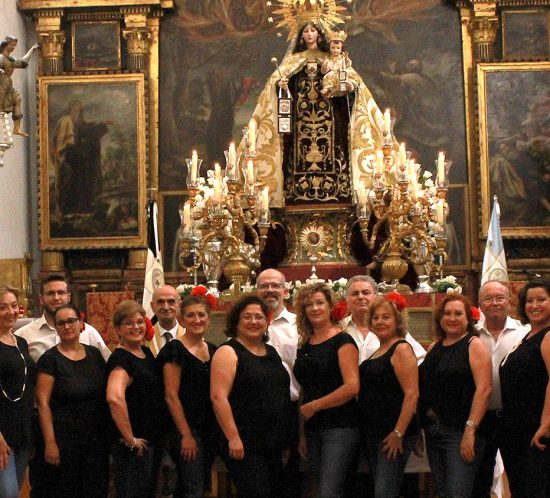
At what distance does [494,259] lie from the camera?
1263cm

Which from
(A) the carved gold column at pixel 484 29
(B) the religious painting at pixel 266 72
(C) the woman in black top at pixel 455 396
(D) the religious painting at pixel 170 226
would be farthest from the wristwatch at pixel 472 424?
(A) the carved gold column at pixel 484 29

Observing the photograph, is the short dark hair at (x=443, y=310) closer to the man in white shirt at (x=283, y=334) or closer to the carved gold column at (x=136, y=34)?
the man in white shirt at (x=283, y=334)

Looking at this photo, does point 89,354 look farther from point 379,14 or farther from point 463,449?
point 379,14

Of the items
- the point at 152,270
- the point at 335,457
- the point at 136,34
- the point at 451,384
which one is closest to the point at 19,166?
the point at 136,34

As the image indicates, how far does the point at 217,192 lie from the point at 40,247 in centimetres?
471

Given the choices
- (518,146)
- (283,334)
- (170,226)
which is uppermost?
(518,146)

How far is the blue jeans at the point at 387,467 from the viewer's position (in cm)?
637

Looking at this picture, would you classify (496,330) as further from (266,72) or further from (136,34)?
(136,34)

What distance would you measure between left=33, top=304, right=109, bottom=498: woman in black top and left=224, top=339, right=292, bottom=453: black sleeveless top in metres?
0.83

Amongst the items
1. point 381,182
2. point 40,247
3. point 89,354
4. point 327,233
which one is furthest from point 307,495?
point 40,247

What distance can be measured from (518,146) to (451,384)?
9.08 metres

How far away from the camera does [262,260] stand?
42.8 feet

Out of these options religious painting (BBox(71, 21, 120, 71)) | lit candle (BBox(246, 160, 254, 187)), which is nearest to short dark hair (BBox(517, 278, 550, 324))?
lit candle (BBox(246, 160, 254, 187))

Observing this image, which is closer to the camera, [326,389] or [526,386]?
[526,386]
